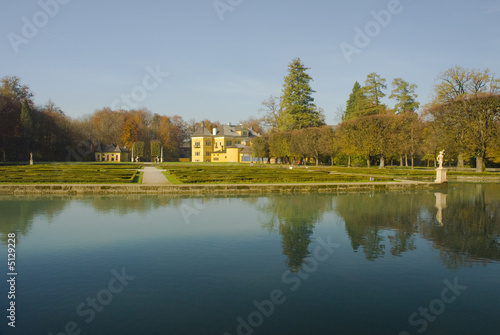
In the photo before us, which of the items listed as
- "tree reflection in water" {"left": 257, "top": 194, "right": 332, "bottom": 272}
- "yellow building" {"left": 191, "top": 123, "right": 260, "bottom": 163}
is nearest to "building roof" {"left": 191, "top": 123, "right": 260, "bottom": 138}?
"yellow building" {"left": 191, "top": 123, "right": 260, "bottom": 163}

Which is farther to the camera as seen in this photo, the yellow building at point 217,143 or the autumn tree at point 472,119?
the yellow building at point 217,143

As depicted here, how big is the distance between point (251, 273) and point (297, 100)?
173 ft

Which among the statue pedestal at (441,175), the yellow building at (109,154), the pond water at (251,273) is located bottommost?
the pond water at (251,273)

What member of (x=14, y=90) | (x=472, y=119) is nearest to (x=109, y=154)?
(x=14, y=90)

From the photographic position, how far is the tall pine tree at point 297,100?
5651 centimetres

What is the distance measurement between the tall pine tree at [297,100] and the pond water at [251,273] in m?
45.6

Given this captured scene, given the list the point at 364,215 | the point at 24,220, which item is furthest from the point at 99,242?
the point at 364,215

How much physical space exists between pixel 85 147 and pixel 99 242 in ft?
203

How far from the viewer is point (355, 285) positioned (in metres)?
5.86

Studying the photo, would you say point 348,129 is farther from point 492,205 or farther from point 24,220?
point 24,220

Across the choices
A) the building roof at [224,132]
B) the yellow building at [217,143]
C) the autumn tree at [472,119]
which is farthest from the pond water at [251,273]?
the building roof at [224,132]

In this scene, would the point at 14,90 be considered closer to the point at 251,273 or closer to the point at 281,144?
the point at 281,144

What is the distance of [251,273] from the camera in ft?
20.7

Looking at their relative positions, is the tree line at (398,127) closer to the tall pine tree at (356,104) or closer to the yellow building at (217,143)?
the tall pine tree at (356,104)
